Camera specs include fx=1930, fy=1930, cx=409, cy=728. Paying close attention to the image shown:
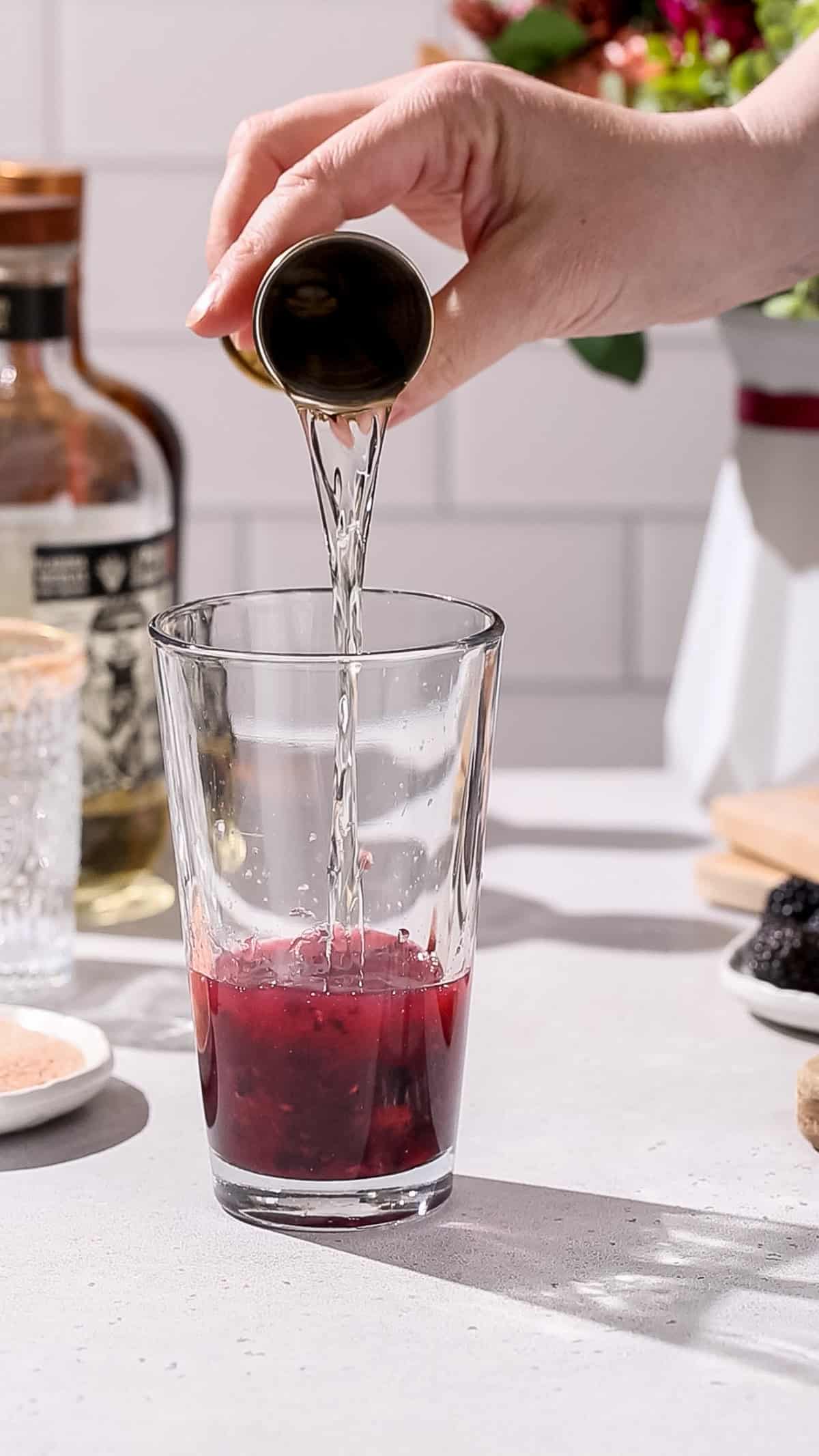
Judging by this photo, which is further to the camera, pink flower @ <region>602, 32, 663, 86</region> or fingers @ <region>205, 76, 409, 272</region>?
pink flower @ <region>602, 32, 663, 86</region>

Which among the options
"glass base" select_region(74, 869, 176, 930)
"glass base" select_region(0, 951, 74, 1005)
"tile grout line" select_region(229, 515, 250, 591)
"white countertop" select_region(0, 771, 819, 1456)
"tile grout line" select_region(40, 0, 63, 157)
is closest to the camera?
"white countertop" select_region(0, 771, 819, 1456)

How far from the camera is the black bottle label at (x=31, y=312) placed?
0.91 meters

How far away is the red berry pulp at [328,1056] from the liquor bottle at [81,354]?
429 millimetres

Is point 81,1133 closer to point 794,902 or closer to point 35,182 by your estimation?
point 794,902

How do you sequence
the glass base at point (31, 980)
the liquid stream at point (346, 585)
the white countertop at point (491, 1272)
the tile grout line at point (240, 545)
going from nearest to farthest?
1. the white countertop at point (491, 1272)
2. the liquid stream at point (346, 585)
3. the glass base at point (31, 980)
4. the tile grout line at point (240, 545)

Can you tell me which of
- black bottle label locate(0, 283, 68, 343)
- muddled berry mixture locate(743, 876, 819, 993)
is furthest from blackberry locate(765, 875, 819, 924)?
black bottle label locate(0, 283, 68, 343)

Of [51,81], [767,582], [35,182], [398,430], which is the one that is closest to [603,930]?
[767,582]

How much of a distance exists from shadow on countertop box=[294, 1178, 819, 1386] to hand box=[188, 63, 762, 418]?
0.30 m

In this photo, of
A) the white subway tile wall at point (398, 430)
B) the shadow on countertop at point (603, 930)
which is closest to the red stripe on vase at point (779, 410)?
the shadow on countertop at point (603, 930)

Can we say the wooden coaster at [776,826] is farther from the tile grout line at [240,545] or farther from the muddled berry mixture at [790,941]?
the tile grout line at [240,545]

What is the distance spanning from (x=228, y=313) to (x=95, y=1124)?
0.29 metres

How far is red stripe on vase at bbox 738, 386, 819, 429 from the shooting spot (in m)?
1.01

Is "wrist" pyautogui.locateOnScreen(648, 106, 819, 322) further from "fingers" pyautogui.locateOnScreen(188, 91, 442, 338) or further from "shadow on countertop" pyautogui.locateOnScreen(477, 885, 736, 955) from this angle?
"shadow on countertop" pyautogui.locateOnScreen(477, 885, 736, 955)

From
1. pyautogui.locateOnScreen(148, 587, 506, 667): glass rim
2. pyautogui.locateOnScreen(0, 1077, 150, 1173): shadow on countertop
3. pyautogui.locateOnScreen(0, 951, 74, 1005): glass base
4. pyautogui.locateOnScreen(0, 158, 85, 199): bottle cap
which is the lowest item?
pyautogui.locateOnScreen(0, 951, 74, 1005): glass base
